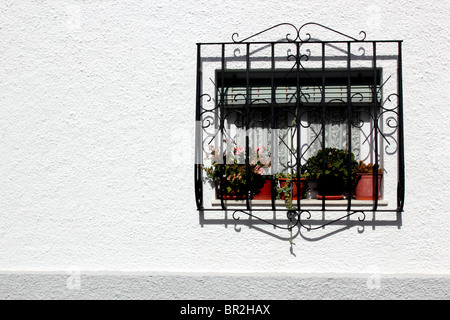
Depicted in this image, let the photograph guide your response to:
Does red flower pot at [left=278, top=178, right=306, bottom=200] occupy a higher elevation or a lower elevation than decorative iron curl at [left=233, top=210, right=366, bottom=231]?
higher

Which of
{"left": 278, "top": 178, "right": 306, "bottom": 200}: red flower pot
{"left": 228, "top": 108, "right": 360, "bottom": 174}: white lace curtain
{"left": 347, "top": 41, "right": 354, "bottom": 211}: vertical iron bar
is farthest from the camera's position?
{"left": 228, "top": 108, "right": 360, "bottom": 174}: white lace curtain

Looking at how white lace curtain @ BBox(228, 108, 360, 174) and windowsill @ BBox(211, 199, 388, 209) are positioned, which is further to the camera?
white lace curtain @ BBox(228, 108, 360, 174)

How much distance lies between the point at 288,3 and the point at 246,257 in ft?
8.03

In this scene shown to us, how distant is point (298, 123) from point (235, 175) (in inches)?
30.2

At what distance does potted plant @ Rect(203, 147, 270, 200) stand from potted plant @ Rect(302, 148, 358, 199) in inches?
17.5

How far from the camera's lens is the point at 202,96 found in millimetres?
4145

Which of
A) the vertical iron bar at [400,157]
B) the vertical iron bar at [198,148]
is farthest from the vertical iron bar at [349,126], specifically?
the vertical iron bar at [198,148]

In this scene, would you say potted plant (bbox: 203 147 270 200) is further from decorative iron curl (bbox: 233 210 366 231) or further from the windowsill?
decorative iron curl (bbox: 233 210 366 231)

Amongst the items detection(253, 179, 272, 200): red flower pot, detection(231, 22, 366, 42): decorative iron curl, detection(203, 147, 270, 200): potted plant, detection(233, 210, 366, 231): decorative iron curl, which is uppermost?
detection(231, 22, 366, 42): decorative iron curl

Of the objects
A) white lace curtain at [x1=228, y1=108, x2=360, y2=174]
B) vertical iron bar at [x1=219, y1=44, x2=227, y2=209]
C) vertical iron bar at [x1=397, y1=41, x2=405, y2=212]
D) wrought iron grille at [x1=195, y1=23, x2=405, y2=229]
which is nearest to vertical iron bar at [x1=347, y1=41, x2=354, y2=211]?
wrought iron grille at [x1=195, y1=23, x2=405, y2=229]

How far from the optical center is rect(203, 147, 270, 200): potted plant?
409 centimetres

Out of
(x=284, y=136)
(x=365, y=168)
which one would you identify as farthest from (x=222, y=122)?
(x=365, y=168)

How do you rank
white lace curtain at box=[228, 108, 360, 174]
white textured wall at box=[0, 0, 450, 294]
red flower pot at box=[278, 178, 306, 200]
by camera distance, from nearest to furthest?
white textured wall at box=[0, 0, 450, 294], red flower pot at box=[278, 178, 306, 200], white lace curtain at box=[228, 108, 360, 174]
